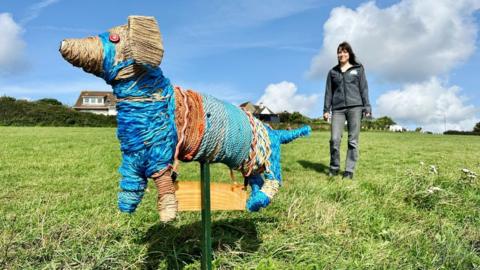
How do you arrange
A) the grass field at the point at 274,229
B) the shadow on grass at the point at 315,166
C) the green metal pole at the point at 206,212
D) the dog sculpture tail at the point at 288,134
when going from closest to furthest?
the green metal pole at the point at 206,212 < the dog sculpture tail at the point at 288,134 < the grass field at the point at 274,229 < the shadow on grass at the point at 315,166

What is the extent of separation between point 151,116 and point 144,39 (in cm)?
36

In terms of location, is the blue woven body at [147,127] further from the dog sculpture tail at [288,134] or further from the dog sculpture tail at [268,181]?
the dog sculpture tail at [288,134]

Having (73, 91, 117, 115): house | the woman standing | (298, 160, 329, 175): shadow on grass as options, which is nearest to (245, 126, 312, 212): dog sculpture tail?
the woman standing

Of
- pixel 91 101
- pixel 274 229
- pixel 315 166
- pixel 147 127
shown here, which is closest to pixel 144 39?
pixel 147 127

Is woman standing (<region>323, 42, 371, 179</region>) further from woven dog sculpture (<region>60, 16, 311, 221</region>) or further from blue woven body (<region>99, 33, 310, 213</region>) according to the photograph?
blue woven body (<region>99, 33, 310, 213</region>)

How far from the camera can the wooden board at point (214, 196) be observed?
242 cm

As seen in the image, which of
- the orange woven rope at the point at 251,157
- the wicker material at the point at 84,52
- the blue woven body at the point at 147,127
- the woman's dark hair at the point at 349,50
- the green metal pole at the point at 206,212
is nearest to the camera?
the wicker material at the point at 84,52

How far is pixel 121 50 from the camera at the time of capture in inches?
77.7

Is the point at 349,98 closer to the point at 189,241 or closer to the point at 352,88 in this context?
the point at 352,88

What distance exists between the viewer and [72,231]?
3412mm

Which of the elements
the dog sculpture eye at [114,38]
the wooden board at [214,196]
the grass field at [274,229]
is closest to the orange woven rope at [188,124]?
the wooden board at [214,196]

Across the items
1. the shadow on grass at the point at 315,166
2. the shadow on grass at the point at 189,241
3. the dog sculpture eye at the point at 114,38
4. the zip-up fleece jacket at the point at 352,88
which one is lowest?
the shadow on grass at the point at 189,241

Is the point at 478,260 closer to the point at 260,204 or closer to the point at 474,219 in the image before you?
the point at 474,219

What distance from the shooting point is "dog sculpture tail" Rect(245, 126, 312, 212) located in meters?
2.66
